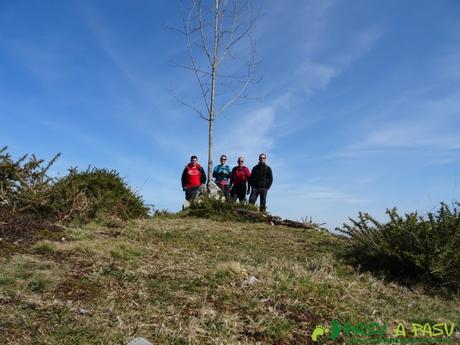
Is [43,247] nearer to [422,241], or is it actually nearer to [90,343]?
[90,343]

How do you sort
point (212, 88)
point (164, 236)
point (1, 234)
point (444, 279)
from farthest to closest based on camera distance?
point (212, 88), point (164, 236), point (1, 234), point (444, 279)

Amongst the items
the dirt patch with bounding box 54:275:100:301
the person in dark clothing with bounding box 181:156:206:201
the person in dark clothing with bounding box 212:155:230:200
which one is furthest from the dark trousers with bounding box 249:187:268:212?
the dirt patch with bounding box 54:275:100:301

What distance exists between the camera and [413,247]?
19.1 feet

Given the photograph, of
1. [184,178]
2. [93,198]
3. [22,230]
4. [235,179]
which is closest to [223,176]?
[235,179]

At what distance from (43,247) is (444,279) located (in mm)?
5087

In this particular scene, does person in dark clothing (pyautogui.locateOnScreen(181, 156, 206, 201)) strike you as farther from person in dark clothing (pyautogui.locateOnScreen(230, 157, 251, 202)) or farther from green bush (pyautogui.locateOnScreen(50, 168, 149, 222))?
green bush (pyautogui.locateOnScreen(50, 168, 149, 222))

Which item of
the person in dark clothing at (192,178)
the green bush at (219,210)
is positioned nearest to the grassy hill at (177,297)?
the green bush at (219,210)

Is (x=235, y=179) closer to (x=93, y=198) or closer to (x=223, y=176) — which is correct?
(x=223, y=176)

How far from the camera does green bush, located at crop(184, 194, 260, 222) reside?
1150 centimetres

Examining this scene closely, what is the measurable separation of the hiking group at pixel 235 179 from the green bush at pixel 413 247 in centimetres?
697

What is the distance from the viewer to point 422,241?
575 cm

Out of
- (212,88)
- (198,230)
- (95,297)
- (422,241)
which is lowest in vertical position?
(95,297)

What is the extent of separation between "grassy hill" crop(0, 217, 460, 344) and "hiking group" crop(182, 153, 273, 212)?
24.2 ft

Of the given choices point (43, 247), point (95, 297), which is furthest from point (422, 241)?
point (43, 247)
